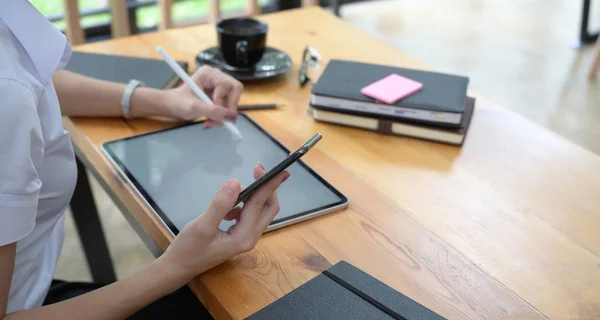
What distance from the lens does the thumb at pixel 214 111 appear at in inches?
41.2

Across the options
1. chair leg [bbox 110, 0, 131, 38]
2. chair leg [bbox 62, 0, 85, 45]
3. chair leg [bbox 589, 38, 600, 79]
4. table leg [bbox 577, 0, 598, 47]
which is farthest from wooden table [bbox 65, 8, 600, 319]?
table leg [bbox 577, 0, 598, 47]

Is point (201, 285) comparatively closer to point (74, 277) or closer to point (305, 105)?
point (305, 105)

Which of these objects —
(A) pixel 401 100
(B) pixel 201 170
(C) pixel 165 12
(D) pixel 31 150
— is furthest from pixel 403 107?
(C) pixel 165 12

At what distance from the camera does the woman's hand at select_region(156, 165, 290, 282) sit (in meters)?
0.71

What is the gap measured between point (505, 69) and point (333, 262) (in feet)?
8.06

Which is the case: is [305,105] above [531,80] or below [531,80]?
above

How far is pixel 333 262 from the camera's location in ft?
2.51

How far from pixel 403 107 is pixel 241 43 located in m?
0.36

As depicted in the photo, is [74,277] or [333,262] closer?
[333,262]

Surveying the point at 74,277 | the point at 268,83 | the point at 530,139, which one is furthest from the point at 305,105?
the point at 74,277

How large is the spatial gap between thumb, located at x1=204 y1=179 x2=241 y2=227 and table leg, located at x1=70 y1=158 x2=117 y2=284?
71 cm

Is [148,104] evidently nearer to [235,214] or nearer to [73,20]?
[235,214]

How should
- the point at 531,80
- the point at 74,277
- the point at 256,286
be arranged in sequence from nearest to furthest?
the point at 256,286 < the point at 74,277 < the point at 531,80

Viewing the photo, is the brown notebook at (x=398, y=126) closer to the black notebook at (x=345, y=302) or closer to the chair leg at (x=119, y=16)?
the black notebook at (x=345, y=302)
